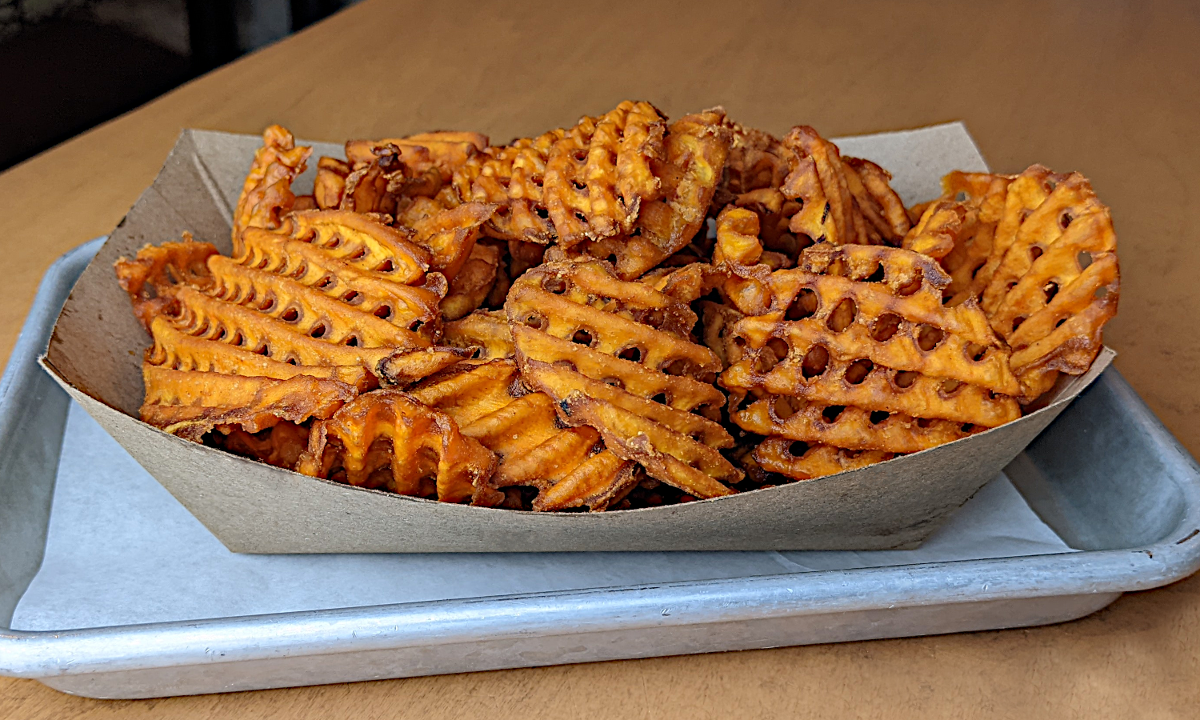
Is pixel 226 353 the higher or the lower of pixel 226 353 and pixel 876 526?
the higher

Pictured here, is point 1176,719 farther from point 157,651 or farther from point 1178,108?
point 1178,108

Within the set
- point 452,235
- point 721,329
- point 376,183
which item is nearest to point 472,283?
point 452,235

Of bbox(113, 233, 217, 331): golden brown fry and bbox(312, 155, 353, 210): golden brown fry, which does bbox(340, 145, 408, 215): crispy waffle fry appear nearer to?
bbox(312, 155, 353, 210): golden brown fry

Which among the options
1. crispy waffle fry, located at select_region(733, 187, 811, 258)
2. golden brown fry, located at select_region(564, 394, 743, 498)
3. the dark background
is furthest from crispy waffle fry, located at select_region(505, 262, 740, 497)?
the dark background

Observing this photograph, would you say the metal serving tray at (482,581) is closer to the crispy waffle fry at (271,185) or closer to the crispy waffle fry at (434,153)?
the crispy waffle fry at (271,185)

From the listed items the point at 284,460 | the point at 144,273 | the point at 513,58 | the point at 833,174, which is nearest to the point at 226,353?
the point at 284,460

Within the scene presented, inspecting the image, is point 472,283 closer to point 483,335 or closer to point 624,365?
point 483,335

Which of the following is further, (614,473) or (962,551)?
(962,551)
